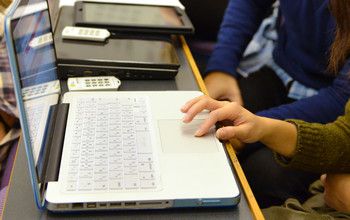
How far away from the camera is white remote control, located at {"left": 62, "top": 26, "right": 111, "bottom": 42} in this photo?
995 millimetres

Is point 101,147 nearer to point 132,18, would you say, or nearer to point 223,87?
point 132,18

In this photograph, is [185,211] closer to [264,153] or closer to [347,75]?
[264,153]

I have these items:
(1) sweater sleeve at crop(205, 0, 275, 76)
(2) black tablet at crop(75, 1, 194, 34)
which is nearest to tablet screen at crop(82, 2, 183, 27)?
(2) black tablet at crop(75, 1, 194, 34)

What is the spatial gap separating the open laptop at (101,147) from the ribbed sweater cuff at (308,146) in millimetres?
191

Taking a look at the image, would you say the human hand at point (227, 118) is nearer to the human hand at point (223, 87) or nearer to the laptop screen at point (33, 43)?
the laptop screen at point (33, 43)

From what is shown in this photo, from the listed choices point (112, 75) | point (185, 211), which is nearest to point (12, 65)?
point (185, 211)

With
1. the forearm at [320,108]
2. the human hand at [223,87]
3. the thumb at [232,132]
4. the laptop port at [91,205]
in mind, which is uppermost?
the laptop port at [91,205]

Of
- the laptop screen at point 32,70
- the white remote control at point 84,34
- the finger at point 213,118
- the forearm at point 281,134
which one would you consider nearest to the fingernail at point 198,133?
the finger at point 213,118

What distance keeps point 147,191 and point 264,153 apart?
542mm

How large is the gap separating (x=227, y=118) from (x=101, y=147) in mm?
244

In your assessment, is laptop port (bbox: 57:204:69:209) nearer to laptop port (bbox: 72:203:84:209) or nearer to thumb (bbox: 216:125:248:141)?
laptop port (bbox: 72:203:84:209)

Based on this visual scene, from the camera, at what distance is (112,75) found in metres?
0.93

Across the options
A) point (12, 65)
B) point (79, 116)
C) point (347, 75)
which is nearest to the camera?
point (12, 65)

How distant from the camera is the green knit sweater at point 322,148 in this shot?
0.84 m
